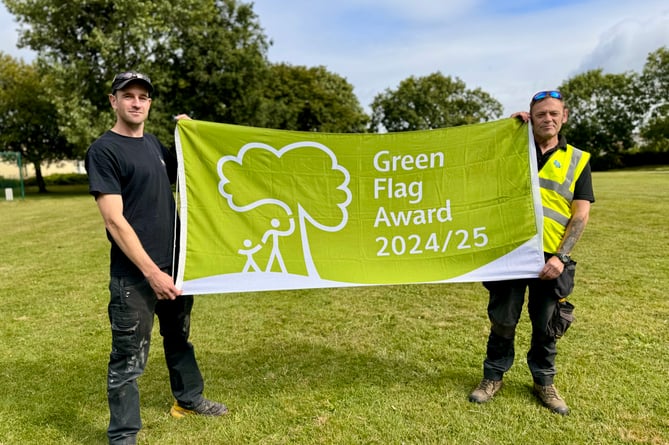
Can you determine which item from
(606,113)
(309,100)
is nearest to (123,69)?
(309,100)

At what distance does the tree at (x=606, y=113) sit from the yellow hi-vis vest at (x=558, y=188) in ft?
193

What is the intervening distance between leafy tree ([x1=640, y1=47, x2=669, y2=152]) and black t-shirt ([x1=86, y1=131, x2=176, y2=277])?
198ft

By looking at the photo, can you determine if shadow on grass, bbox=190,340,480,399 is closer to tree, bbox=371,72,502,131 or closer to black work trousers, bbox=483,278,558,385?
black work trousers, bbox=483,278,558,385

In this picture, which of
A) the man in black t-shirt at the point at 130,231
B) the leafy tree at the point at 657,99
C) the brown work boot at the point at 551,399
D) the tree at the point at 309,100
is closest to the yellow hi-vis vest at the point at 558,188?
the brown work boot at the point at 551,399

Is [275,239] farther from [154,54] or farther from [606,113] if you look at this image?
[606,113]

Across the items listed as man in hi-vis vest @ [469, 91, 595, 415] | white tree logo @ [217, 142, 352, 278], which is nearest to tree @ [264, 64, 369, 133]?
white tree logo @ [217, 142, 352, 278]

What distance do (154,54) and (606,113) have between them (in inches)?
2144

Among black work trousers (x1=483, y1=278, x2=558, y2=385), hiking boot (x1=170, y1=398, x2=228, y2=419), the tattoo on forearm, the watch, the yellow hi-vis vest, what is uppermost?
the yellow hi-vis vest

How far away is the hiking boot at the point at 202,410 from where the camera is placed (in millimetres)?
3406

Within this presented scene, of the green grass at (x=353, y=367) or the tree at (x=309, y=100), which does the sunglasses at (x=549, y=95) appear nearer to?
the green grass at (x=353, y=367)

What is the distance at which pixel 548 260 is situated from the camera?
10.7ft

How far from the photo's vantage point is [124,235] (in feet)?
8.61

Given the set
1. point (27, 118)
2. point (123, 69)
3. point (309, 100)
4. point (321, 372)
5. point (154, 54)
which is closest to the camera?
point (321, 372)

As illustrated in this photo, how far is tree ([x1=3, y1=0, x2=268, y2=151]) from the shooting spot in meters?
23.4
